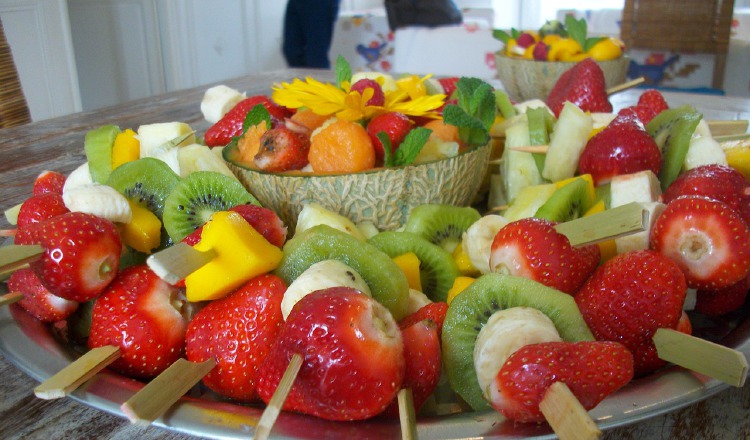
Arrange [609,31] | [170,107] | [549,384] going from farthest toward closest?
[609,31] < [170,107] < [549,384]

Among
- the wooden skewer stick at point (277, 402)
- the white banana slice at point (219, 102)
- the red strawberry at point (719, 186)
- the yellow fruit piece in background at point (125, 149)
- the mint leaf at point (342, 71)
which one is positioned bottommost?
the wooden skewer stick at point (277, 402)

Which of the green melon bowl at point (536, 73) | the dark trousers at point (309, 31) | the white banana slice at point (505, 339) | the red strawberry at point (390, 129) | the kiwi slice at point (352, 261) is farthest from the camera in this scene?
the dark trousers at point (309, 31)

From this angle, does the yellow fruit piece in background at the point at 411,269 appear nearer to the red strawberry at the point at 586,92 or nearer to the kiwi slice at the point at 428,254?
the kiwi slice at the point at 428,254

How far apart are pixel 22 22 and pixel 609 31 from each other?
382 centimetres

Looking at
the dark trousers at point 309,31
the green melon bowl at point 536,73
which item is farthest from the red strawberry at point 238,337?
the dark trousers at point 309,31

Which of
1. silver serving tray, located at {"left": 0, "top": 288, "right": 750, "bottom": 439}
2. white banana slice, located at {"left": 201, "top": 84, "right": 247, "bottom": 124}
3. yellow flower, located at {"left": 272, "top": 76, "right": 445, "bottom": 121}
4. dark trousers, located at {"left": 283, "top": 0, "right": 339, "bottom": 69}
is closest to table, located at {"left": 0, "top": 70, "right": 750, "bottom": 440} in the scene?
silver serving tray, located at {"left": 0, "top": 288, "right": 750, "bottom": 439}

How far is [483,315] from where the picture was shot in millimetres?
592

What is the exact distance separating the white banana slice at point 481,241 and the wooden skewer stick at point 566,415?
27 centimetres

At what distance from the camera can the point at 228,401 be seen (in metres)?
0.59

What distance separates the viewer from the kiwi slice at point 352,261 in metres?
0.64

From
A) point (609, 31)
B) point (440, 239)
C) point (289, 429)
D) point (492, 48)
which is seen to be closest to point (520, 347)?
point (289, 429)

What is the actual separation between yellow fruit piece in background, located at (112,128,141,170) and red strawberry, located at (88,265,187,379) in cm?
32

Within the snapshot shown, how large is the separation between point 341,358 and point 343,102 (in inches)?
18.9

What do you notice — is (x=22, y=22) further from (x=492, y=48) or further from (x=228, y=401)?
(x=228, y=401)
